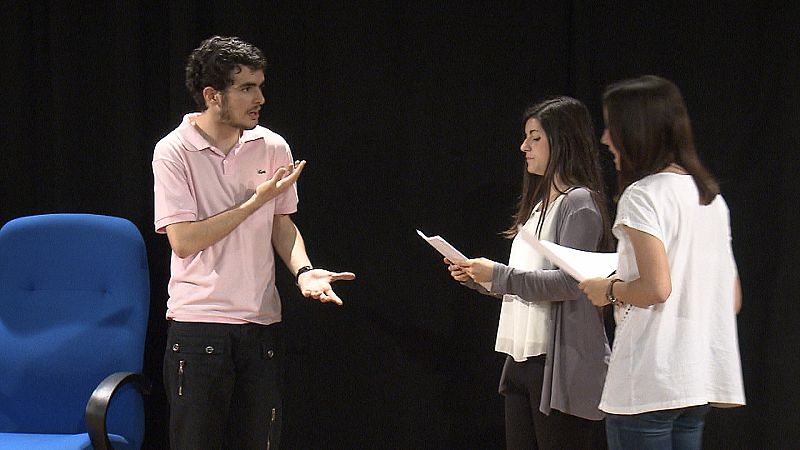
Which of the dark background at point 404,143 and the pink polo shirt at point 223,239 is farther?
the dark background at point 404,143

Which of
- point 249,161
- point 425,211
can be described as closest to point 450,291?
point 425,211

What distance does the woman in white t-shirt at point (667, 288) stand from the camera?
1947 mm

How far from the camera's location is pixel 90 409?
8.23 feet

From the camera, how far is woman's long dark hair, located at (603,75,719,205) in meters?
1.99

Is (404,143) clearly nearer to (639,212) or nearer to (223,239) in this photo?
(223,239)

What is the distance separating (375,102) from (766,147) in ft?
4.99

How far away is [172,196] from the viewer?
2.61 m

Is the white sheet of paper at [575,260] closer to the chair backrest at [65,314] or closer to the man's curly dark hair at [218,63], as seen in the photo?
the man's curly dark hair at [218,63]

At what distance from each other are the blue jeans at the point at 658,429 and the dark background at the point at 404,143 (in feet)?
4.57

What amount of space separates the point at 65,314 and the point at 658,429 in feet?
6.49

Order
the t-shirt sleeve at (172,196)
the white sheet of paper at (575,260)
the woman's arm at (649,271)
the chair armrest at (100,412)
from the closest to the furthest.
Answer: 1. the woman's arm at (649,271)
2. the white sheet of paper at (575,260)
3. the chair armrest at (100,412)
4. the t-shirt sleeve at (172,196)

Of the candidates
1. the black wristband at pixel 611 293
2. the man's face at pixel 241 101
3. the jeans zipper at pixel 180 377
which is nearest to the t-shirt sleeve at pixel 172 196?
the man's face at pixel 241 101

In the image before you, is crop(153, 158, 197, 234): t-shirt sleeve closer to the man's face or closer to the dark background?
the man's face

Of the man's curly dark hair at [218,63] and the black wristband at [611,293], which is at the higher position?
the man's curly dark hair at [218,63]
